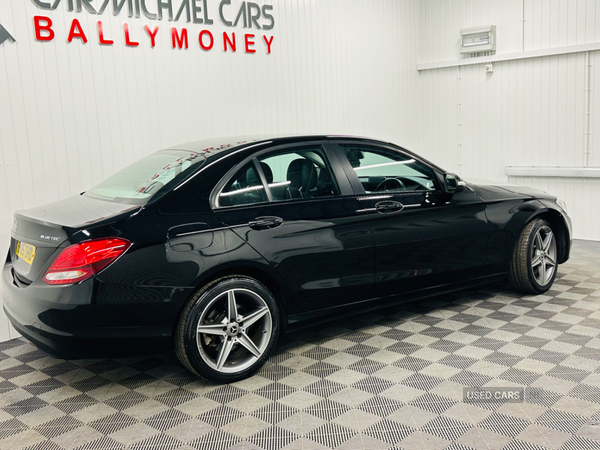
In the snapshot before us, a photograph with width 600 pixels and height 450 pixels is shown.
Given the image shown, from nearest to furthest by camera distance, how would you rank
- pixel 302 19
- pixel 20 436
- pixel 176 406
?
pixel 20 436, pixel 176 406, pixel 302 19

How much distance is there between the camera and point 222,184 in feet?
→ 11.3

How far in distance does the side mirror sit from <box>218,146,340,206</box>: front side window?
95 centimetres

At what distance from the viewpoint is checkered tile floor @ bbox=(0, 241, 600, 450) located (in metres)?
2.79

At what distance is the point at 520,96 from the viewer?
24.6 feet

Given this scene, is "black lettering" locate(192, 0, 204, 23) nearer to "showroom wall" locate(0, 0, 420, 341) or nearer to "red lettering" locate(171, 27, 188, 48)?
"showroom wall" locate(0, 0, 420, 341)

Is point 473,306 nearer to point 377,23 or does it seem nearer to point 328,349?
point 328,349

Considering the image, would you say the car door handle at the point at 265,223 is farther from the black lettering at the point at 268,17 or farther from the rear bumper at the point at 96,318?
the black lettering at the point at 268,17

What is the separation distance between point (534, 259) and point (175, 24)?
147 inches

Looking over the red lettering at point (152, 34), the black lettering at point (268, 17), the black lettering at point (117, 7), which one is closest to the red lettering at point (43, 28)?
the black lettering at point (117, 7)

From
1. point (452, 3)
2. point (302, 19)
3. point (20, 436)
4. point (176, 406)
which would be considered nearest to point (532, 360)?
point (176, 406)

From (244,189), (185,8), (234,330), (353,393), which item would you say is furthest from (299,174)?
(185,8)

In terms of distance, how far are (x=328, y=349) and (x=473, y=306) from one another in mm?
1432

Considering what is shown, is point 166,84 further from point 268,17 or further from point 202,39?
point 268,17

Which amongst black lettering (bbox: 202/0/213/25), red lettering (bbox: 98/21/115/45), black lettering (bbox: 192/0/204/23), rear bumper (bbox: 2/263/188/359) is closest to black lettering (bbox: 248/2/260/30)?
black lettering (bbox: 202/0/213/25)
